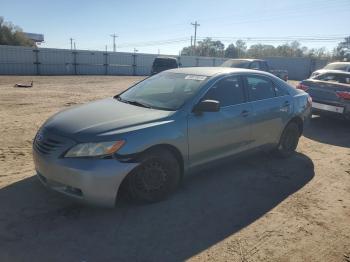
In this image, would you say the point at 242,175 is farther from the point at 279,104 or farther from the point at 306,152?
the point at 306,152

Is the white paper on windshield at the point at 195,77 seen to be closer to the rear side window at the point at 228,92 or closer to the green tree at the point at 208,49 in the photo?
the rear side window at the point at 228,92

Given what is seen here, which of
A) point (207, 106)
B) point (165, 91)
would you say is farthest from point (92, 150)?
point (165, 91)

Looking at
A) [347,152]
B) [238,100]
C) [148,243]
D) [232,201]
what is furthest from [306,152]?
[148,243]

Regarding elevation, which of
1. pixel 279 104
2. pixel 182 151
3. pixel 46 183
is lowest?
pixel 46 183

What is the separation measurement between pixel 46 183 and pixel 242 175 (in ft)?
9.39

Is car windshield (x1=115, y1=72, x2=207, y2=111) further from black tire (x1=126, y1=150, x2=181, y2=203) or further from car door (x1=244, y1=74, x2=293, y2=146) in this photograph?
car door (x1=244, y1=74, x2=293, y2=146)

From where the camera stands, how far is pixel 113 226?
3639mm

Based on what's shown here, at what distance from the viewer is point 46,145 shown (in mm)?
3811

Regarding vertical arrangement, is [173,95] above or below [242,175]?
above

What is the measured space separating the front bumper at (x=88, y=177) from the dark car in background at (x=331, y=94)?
6.65 metres

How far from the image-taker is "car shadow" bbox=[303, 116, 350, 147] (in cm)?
781

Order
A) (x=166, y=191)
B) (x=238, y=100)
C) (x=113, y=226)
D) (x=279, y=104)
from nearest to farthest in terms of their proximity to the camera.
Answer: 1. (x=113, y=226)
2. (x=166, y=191)
3. (x=238, y=100)
4. (x=279, y=104)

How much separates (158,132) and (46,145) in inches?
49.2

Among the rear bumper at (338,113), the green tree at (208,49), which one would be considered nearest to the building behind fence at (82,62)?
the rear bumper at (338,113)
